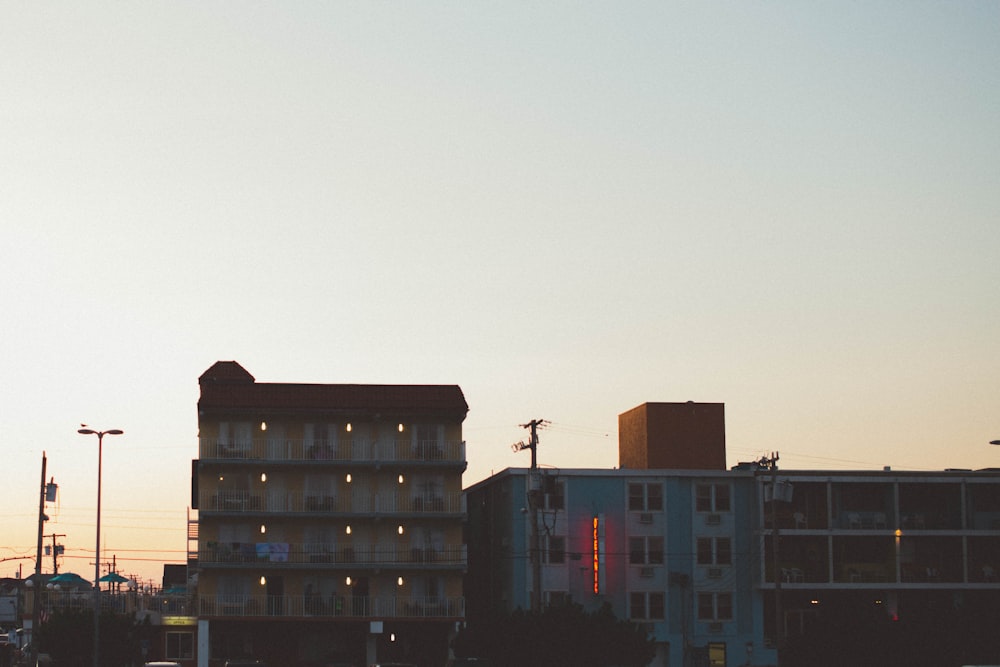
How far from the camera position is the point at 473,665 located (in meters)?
63.4

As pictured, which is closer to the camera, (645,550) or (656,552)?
(645,550)

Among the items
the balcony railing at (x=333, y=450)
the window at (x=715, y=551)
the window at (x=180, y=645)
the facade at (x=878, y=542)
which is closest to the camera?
the facade at (x=878, y=542)

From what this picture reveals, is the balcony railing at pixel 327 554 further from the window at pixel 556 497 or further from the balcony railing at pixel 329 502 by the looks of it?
the window at pixel 556 497

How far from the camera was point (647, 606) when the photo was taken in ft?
279

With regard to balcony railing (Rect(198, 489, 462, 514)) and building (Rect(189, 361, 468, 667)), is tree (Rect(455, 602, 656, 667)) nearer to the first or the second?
building (Rect(189, 361, 468, 667))

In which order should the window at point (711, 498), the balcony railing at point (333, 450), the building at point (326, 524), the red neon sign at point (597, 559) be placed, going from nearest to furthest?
the red neon sign at point (597, 559), the building at point (326, 524), the balcony railing at point (333, 450), the window at point (711, 498)

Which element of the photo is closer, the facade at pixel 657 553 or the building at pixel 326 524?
the facade at pixel 657 553

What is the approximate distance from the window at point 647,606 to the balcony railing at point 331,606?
1072 centimetres

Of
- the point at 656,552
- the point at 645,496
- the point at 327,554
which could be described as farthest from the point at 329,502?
the point at 656,552

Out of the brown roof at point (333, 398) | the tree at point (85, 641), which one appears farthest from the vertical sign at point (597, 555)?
the tree at point (85, 641)

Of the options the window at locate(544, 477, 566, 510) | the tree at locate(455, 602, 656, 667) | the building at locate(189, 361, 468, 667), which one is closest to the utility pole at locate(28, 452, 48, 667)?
the building at locate(189, 361, 468, 667)

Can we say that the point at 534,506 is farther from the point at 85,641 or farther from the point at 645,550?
the point at 85,641

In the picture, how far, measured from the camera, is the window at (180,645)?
87.8 m

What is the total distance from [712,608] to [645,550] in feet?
18.2
